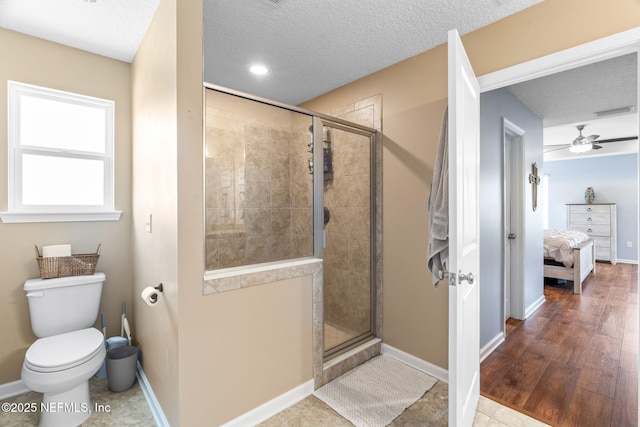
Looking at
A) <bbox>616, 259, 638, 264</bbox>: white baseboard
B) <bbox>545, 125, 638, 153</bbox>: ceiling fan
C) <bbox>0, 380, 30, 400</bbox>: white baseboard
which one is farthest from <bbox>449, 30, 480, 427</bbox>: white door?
→ <bbox>616, 259, 638, 264</bbox>: white baseboard

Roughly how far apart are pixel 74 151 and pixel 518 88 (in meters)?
3.97

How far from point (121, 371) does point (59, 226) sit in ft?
3.75

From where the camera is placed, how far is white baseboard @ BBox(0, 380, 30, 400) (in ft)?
Result: 6.57

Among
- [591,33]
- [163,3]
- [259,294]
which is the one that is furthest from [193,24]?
[591,33]

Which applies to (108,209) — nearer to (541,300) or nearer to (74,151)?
(74,151)

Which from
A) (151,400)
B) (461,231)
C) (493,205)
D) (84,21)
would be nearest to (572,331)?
(493,205)

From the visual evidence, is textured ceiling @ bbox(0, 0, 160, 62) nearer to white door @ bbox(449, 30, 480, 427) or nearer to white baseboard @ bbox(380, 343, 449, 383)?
white door @ bbox(449, 30, 480, 427)

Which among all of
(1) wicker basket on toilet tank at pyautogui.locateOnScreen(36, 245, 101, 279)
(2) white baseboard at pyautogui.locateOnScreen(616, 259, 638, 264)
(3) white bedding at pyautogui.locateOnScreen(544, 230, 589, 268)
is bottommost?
(2) white baseboard at pyautogui.locateOnScreen(616, 259, 638, 264)

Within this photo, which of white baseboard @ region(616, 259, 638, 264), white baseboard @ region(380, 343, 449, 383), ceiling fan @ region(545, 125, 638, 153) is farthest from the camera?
white baseboard @ region(616, 259, 638, 264)

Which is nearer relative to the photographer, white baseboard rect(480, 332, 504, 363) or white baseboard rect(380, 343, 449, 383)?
white baseboard rect(380, 343, 449, 383)

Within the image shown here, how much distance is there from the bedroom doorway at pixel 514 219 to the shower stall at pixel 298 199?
1.73 meters

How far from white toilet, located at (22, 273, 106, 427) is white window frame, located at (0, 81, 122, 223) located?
0.46 meters

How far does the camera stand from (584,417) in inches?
72.5

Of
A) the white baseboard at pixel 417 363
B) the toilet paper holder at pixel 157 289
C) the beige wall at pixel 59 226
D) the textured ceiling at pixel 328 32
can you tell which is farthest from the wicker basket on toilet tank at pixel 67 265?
the white baseboard at pixel 417 363
